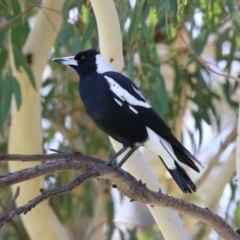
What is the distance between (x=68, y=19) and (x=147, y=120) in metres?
0.61

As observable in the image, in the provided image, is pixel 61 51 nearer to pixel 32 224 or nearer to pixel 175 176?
pixel 32 224

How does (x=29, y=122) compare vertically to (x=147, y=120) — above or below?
above

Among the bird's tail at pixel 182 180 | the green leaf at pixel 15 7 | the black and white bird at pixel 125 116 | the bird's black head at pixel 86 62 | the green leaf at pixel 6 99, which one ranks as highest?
the green leaf at pixel 15 7

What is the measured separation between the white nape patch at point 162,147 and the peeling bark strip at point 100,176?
0.25 metres

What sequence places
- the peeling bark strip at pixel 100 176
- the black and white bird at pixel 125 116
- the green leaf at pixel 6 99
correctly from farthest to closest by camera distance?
the green leaf at pixel 6 99
the black and white bird at pixel 125 116
the peeling bark strip at pixel 100 176

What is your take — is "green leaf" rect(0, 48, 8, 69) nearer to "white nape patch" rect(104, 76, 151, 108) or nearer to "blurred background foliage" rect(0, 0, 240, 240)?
"blurred background foliage" rect(0, 0, 240, 240)

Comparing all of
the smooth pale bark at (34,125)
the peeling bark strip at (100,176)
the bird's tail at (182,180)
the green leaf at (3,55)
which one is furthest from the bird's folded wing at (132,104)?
the green leaf at (3,55)

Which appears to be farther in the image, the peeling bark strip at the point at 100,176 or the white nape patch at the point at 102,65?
the white nape patch at the point at 102,65

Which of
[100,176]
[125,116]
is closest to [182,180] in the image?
[125,116]

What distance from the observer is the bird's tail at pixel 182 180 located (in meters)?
1.60

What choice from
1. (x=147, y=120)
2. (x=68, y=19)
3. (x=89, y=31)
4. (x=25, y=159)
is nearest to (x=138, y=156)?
(x=147, y=120)

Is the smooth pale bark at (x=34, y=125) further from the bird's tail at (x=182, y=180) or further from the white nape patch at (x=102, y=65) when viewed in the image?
the bird's tail at (x=182, y=180)

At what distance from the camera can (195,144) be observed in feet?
8.95

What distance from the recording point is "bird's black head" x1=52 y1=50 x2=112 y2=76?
1878 mm
